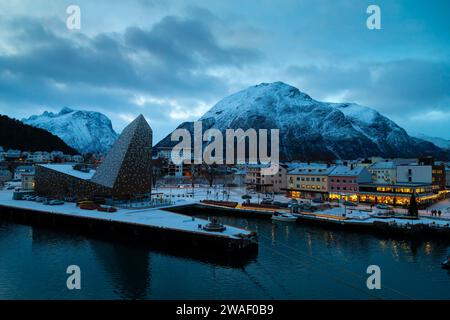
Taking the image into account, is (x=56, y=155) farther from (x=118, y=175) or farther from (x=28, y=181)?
(x=118, y=175)

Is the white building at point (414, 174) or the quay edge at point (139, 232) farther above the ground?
the white building at point (414, 174)

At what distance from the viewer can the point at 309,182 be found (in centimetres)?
7369

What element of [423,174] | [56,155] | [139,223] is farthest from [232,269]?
[56,155]

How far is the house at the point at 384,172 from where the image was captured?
73625 millimetres

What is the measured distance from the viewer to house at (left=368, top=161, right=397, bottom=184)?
7362 cm

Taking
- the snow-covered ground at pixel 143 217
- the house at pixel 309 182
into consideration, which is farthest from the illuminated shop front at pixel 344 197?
the snow-covered ground at pixel 143 217

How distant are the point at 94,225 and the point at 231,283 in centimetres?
2737

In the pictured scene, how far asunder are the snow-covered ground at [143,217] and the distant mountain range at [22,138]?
429ft

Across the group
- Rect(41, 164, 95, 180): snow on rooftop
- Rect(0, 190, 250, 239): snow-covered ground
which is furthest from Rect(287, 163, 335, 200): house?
Rect(41, 164, 95, 180): snow on rooftop

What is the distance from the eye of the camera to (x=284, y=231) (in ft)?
149

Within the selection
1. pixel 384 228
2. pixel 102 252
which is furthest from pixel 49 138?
pixel 384 228

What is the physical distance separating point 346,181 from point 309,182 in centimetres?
837

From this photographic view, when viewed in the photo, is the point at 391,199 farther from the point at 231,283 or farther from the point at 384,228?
the point at 231,283

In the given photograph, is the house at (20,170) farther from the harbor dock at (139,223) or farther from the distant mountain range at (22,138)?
the harbor dock at (139,223)
